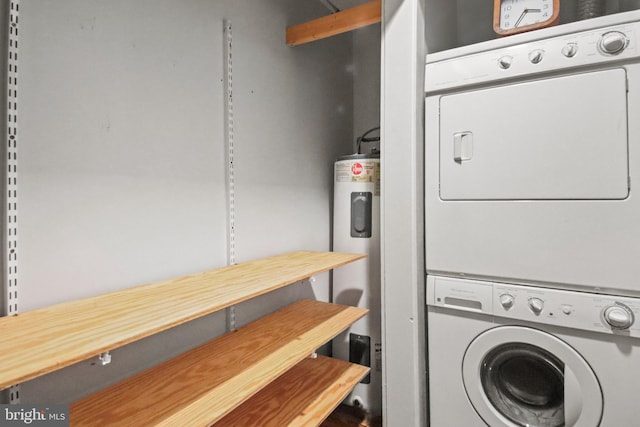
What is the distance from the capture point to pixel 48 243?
94 cm

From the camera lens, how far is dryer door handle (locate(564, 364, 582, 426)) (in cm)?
119

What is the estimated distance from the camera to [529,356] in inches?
52.1

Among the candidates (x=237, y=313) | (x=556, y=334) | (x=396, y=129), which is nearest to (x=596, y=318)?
(x=556, y=334)

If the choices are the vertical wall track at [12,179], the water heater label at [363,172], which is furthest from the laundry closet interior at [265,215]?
the water heater label at [363,172]

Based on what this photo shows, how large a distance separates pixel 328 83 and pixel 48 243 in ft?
5.92

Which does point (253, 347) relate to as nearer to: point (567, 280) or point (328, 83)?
point (567, 280)

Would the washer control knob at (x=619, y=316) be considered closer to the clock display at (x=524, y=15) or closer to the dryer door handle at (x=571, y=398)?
the dryer door handle at (x=571, y=398)

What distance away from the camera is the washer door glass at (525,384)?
1.30m

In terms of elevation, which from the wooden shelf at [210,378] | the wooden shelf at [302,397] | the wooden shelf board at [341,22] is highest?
the wooden shelf board at [341,22]

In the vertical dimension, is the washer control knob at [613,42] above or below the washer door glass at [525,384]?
above

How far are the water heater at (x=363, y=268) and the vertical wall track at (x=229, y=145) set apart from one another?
71cm

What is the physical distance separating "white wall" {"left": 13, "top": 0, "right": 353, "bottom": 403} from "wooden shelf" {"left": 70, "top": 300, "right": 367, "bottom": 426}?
7cm

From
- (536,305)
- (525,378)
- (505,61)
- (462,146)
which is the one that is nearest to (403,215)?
(462,146)

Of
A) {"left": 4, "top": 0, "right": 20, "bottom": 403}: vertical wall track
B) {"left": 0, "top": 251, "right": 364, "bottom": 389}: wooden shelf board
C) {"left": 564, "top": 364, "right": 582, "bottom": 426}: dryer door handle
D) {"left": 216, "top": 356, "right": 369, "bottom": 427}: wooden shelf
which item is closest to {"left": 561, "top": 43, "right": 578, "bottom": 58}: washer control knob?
{"left": 564, "top": 364, "right": 582, "bottom": 426}: dryer door handle
